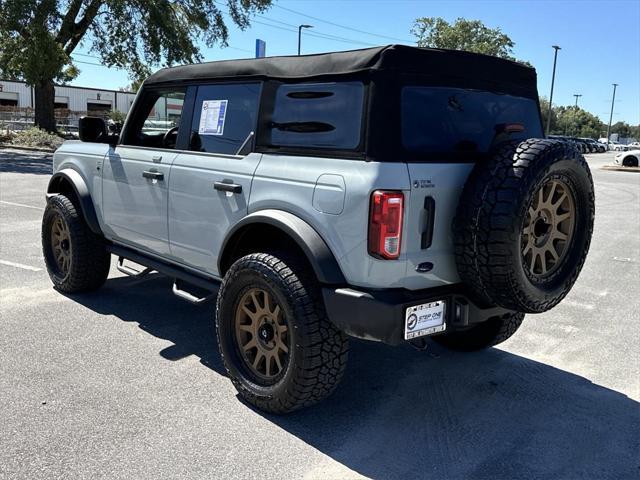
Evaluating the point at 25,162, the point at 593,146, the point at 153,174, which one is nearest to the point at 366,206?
the point at 153,174

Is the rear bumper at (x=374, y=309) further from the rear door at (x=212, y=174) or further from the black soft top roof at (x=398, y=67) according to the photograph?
the black soft top roof at (x=398, y=67)

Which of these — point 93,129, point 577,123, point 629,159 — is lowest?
point 629,159

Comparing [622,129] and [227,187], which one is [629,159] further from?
[622,129]

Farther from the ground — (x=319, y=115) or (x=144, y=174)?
(x=319, y=115)

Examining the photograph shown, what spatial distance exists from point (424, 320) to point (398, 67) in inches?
50.8

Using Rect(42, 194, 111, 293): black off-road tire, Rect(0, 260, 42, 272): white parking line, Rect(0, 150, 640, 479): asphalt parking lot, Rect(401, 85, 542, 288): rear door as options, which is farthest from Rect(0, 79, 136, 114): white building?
Rect(401, 85, 542, 288): rear door

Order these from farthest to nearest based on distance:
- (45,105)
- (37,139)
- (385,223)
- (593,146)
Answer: (593,146)
(45,105)
(37,139)
(385,223)

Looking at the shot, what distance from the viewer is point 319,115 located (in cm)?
328

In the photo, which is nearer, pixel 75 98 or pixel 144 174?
pixel 144 174

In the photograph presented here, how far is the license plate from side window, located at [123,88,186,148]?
A: 2472 mm

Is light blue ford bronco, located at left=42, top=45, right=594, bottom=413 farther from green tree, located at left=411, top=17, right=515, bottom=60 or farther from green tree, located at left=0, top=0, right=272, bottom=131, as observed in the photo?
green tree, located at left=411, top=17, right=515, bottom=60

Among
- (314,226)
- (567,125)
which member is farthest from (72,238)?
(567,125)

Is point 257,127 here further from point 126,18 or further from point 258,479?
point 126,18

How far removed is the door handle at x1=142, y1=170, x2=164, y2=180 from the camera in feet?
13.8
